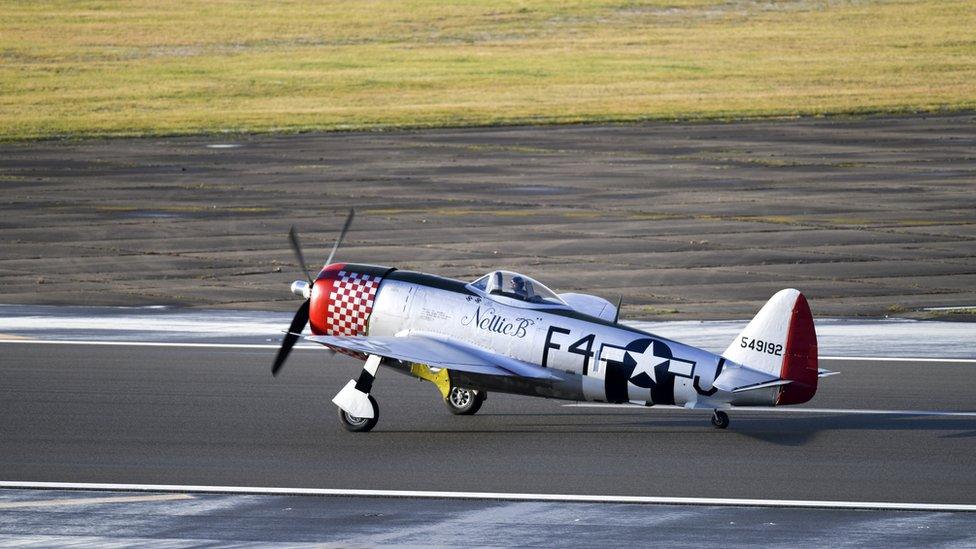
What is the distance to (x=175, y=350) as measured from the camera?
20875 millimetres

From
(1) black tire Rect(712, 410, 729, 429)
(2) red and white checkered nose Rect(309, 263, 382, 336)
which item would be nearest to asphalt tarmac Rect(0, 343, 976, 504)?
(1) black tire Rect(712, 410, 729, 429)

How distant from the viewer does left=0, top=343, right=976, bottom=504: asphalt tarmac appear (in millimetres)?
14445

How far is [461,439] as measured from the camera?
16.1 metres

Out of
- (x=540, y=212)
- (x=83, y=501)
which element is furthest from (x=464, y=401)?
(x=540, y=212)

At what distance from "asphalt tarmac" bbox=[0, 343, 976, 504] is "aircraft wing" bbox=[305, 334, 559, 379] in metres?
0.84

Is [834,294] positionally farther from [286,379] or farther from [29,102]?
[29,102]

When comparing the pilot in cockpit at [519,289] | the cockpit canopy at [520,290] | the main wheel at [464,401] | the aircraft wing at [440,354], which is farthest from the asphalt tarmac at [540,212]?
the aircraft wing at [440,354]

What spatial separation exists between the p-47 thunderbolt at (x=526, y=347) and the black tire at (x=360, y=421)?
1cm

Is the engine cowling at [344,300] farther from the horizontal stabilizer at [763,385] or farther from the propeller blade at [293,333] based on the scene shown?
the horizontal stabilizer at [763,385]

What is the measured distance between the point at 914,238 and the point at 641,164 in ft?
37.0

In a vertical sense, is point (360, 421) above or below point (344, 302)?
below

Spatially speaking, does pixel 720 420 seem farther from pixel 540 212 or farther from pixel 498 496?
pixel 540 212

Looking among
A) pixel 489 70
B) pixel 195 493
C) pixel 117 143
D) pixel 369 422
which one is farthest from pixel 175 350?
pixel 489 70

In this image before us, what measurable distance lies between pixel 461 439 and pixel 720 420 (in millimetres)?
2983
